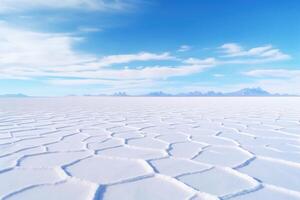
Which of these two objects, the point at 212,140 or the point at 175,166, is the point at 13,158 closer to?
the point at 175,166

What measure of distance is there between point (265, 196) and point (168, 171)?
60cm

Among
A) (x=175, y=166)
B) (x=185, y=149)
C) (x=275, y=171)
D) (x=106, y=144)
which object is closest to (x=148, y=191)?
(x=175, y=166)

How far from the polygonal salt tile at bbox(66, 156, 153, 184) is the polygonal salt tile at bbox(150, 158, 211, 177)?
0.07m

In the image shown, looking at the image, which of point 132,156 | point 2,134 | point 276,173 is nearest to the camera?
point 276,173

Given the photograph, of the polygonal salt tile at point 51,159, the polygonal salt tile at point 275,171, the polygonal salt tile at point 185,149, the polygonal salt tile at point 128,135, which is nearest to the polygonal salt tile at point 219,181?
the polygonal salt tile at point 275,171

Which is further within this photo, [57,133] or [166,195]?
[57,133]

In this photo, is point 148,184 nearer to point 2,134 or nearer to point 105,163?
point 105,163

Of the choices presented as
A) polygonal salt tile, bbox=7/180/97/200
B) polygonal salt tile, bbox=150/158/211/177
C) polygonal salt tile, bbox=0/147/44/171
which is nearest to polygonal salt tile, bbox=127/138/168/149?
polygonal salt tile, bbox=150/158/211/177

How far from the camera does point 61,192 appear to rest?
62.2 inches

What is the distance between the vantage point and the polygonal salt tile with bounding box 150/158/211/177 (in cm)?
196

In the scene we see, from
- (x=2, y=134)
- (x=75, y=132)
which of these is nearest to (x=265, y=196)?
(x=75, y=132)

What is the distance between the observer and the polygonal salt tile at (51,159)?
2143 millimetres

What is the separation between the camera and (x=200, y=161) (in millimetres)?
2225

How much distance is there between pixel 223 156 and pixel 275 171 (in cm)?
46
